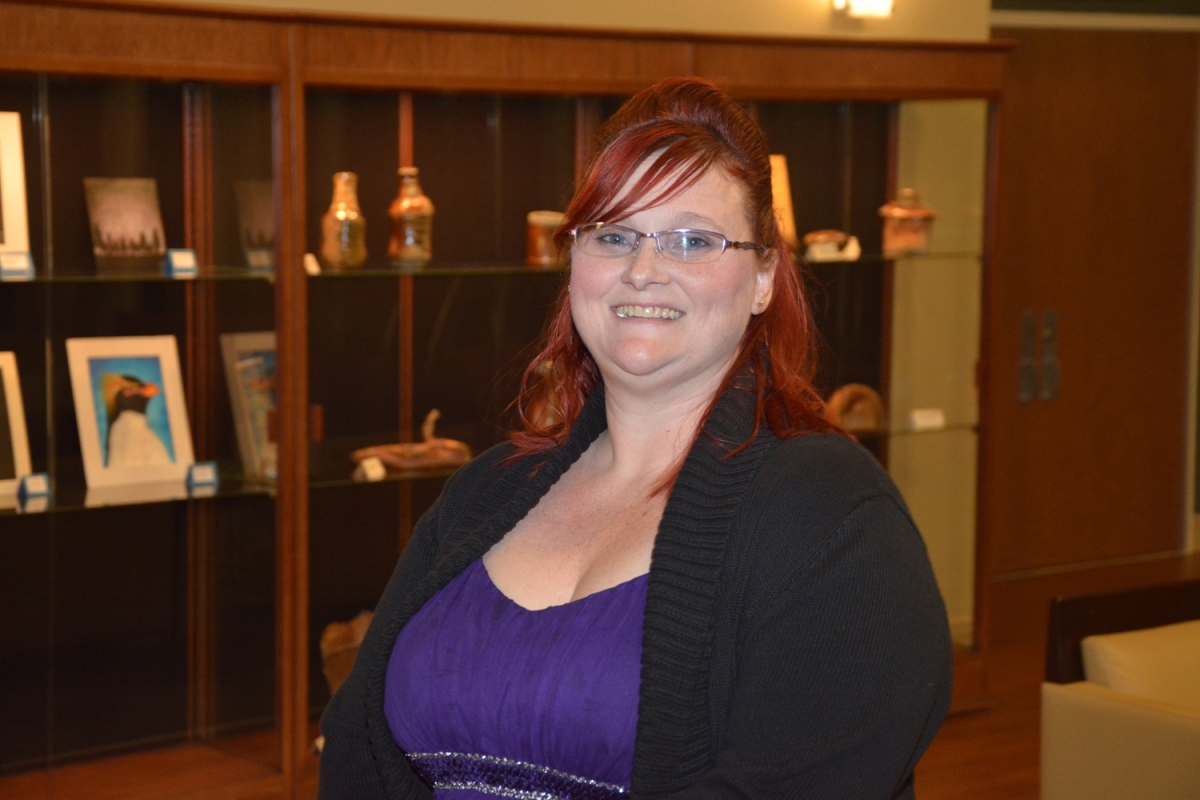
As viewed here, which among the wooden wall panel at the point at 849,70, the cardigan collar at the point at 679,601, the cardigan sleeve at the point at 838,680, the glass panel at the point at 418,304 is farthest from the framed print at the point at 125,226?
the cardigan sleeve at the point at 838,680

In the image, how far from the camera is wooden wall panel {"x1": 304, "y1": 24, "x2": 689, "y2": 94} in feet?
10.7

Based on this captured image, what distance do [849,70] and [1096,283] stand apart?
279 cm

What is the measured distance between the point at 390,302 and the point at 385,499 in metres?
0.52

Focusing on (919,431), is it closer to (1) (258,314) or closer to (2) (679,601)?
(1) (258,314)

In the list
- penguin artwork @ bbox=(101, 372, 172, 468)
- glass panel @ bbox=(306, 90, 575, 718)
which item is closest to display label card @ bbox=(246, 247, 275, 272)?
glass panel @ bbox=(306, 90, 575, 718)

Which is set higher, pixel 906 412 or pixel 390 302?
pixel 390 302

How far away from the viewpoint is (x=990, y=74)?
4090 millimetres

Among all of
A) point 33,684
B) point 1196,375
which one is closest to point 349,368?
point 33,684

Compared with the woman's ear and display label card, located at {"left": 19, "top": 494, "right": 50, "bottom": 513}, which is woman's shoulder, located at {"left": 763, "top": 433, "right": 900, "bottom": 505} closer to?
the woman's ear

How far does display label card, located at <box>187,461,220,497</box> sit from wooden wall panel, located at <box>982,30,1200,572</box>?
12.2 feet

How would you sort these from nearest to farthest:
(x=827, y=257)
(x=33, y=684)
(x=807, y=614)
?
(x=807, y=614), (x=33, y=684), (x=827, y=257)

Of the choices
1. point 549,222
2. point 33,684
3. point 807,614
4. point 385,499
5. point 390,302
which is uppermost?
point 549,222

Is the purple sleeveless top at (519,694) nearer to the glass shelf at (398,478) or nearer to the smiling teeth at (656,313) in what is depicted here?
the smiling teeth at (656,313)

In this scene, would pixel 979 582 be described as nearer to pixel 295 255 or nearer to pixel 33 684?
pixel 295 255
